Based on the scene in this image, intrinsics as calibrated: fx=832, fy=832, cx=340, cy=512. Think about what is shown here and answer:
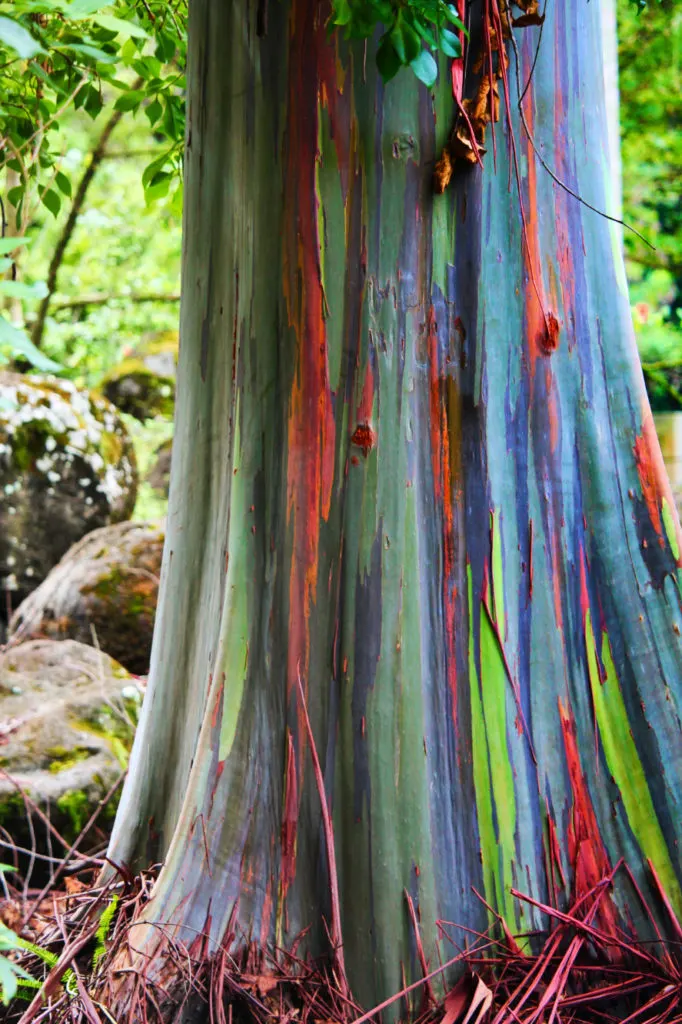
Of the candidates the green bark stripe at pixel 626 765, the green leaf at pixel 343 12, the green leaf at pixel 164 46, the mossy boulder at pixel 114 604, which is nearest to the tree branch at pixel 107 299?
the mossy boulder at pixel 114 604

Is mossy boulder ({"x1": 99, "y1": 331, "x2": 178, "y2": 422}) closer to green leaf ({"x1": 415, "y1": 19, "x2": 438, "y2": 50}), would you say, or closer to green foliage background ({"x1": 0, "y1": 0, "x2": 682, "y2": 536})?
green foliage background ({"x1": 0, "y1": 0, "x2": 682, "y2": 536})

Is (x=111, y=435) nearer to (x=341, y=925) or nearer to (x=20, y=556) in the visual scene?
(x=20, y=556)

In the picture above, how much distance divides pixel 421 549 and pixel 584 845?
76 cm

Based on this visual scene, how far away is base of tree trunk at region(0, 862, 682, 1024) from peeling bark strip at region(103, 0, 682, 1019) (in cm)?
3

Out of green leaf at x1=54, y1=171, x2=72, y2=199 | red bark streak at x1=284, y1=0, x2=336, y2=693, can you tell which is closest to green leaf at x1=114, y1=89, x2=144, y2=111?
green leaf at x1=54, y1=171, x2=72, y2=199

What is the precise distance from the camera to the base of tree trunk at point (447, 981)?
1.75 meters

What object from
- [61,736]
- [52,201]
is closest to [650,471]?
[52,201]

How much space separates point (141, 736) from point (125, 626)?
9.67ft

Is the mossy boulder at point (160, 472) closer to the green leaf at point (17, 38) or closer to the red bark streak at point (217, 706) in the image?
the red bark streak at point (217, 706)

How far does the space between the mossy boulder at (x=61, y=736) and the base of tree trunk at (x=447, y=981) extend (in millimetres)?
1341

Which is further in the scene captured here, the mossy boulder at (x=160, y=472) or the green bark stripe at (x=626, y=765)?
the mossy boulder at (x=160, y=472)

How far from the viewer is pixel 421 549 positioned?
1.91m

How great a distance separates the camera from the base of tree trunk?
175 centimetres

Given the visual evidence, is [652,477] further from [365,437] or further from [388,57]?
[388,57]
